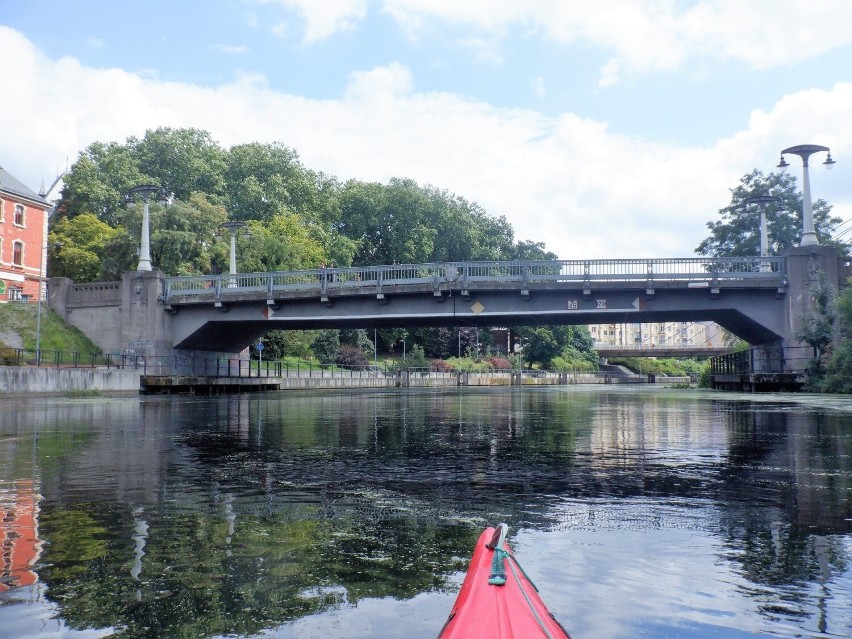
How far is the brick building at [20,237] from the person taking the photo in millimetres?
59062

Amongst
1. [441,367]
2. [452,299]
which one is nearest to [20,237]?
[441,367]

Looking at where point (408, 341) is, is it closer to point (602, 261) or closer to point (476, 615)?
point (602, 261)

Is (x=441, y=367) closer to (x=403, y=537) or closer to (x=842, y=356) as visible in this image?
(x=842, y=356)

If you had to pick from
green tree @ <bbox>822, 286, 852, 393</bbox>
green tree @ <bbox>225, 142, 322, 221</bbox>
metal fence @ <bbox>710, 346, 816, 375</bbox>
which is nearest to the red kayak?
green tree @ <bbox>822, 286, 852, 393</bbox>

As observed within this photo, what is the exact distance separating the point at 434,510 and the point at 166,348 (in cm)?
3703

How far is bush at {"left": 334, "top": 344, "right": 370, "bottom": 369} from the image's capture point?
67750mm

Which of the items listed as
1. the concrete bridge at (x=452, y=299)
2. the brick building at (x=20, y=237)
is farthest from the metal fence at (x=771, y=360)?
the brick building at (x=20, y=237)

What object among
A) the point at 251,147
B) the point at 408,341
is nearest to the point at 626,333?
the point at 408,341

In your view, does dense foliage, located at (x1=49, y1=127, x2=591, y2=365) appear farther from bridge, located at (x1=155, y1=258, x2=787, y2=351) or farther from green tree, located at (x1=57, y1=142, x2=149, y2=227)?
bridge, located at (x1=155, y1=258, x2=787, y2=351)

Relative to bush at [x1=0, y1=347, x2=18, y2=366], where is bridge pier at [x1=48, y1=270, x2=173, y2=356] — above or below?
above

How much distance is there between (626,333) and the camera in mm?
175875

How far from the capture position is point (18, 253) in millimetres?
61281

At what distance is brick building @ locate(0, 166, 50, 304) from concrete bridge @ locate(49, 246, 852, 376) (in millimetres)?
→ 21907

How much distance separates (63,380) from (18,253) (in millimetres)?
37519
